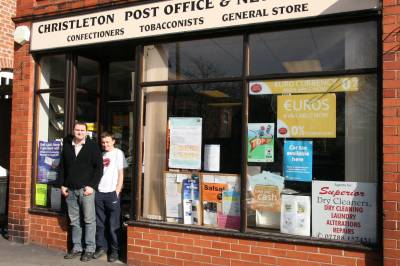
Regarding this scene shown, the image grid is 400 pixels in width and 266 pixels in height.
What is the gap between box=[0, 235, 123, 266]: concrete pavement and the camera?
587 centimetres

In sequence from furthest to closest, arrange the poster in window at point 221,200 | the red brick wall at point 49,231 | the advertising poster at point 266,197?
the red brick wall at point 49,231 → the poster in window at point 221,200 → the advertising poster at point 266,197

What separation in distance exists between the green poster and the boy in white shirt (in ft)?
4.20

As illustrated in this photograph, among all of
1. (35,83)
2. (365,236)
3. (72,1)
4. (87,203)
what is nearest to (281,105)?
(365,236)

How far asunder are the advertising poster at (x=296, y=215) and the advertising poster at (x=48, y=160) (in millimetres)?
3584

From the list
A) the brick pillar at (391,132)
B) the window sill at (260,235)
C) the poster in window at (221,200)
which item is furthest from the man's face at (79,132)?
the brick pillar at (391,132)

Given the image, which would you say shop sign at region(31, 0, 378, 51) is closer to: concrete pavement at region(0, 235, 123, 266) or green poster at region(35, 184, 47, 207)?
green poster at region(35, 184, 47, 207)

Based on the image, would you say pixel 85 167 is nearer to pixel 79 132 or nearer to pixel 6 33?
pixel 79 132

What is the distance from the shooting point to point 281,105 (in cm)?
514

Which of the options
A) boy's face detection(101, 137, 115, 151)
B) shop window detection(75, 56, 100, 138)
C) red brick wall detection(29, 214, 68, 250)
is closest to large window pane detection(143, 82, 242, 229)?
boy's face detection(101, 137, 115, 151)

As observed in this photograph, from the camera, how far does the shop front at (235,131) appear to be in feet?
15.5

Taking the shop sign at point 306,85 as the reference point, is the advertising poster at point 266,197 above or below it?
below

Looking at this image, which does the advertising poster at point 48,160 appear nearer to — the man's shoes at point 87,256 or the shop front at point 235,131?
the shop front at point 235,131

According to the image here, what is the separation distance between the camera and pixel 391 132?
4.40 meters

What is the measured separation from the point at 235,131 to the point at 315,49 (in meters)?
1.34
